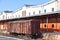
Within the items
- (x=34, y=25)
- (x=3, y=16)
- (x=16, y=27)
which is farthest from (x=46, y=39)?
(x=3, y=16)

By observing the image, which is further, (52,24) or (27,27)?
(52,24)

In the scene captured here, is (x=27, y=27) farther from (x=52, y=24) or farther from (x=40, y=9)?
(x=40, y=9)

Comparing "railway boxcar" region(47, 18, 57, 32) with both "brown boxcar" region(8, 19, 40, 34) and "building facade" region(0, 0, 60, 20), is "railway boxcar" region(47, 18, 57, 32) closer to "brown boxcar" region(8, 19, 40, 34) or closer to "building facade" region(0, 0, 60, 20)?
"brown boxcar" region(8, 19, 40, 34)

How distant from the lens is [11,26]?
3816 centimetres

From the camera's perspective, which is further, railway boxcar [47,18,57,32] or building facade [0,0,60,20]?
building facade [0,0,60,20]

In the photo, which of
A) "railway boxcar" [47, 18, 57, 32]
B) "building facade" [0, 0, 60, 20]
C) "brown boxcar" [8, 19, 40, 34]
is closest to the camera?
"brown boxcar" [8, 19, 40, 34]

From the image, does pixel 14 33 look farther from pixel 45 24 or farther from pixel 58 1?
pixel 58 1

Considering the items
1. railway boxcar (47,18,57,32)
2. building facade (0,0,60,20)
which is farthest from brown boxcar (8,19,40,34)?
building facade (0,0,60,20)

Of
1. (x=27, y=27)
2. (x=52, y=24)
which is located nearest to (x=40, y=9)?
(x=52, y=24)

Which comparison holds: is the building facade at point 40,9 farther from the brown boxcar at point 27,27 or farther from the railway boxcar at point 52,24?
the brown boxcar at point 27,27

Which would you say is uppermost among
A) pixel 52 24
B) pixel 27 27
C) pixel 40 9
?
pixel 40 9

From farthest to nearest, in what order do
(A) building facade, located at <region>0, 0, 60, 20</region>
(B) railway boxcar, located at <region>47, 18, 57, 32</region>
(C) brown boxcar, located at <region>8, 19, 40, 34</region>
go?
(A) building facade, located at <region>0, 0, 60, 20</region> < (B) railway boxcar, located at <region>47, 18, 57, 32</region> < (C) brown boxcar, located at <region>8, 19, 40, 34</region>

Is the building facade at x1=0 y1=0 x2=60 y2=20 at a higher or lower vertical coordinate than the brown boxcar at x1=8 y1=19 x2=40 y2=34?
higher

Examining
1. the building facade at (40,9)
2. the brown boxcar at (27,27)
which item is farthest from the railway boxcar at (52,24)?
the building facade at (40,9)
